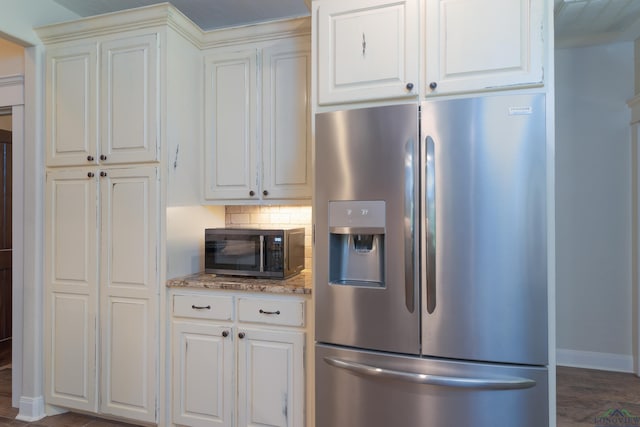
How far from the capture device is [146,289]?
2195 millimetres

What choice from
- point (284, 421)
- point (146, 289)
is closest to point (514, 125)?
point (284, 421)

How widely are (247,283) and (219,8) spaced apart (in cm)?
197

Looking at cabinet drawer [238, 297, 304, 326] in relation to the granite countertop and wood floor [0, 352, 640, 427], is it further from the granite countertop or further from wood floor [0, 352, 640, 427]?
wood floor [0, 352, 640, 427]

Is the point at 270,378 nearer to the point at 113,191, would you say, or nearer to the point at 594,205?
the point at 113,191

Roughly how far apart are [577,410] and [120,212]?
320 cm

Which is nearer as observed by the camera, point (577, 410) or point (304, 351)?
point (304, 351)

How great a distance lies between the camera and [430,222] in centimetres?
154

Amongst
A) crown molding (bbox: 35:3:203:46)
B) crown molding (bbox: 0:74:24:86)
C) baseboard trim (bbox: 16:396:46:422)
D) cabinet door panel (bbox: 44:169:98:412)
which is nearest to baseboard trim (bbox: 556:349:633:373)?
cabinet door panel (bbox: 44:169:98:412)

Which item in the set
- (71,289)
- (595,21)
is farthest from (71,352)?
(595,21)

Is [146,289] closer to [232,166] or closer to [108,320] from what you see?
[108,320]

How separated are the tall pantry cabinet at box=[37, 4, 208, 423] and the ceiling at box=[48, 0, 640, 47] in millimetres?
419

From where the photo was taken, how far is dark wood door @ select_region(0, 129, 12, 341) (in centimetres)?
366

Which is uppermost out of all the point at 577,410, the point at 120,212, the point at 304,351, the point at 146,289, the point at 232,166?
the point at 232,166

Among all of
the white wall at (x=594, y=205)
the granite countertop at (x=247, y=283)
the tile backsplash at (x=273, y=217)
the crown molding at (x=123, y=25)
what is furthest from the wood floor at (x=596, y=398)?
the crown molding at (x=123, y=25)
